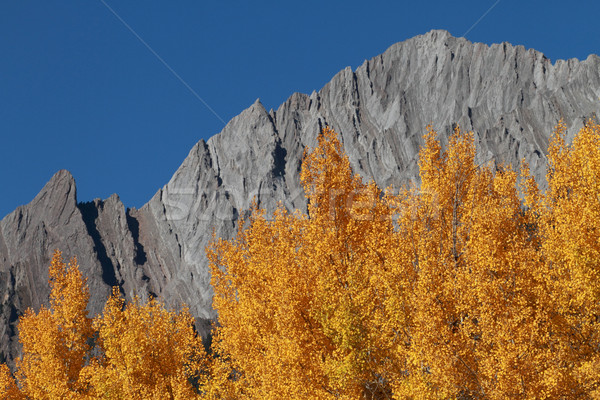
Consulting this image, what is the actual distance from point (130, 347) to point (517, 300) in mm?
19507

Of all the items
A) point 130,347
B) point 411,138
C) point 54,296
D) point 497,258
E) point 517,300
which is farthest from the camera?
point 411,138

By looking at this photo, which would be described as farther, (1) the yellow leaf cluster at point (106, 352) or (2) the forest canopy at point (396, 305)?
(1) the yellow leaf cluster at point (106, 352)

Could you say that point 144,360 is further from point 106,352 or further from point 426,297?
point 426,297

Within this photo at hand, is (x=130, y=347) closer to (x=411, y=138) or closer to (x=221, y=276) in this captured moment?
(x=221, y=276)

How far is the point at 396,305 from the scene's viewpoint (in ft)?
70.0

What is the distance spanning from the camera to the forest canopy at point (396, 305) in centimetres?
1958

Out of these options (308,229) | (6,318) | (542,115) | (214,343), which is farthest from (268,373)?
(6,318)

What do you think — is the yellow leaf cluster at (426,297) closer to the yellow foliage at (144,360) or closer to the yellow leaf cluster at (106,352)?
the yellow foliage at (144,360)

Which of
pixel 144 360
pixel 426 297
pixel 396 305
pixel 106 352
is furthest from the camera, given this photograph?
pixel 106 352

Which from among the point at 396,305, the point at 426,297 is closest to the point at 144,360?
the point at 396,305

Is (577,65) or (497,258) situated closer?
(497,258)

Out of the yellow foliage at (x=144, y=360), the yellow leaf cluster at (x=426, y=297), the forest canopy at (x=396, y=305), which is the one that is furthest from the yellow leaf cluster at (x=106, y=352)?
the yellow leaf cluster at (x=426, y=297)

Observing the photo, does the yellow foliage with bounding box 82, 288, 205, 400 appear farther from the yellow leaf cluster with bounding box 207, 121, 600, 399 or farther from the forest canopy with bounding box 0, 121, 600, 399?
A: the yellow leaf cluster with bounding box 207, 121, 600, 399

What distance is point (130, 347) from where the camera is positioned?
30.4m
